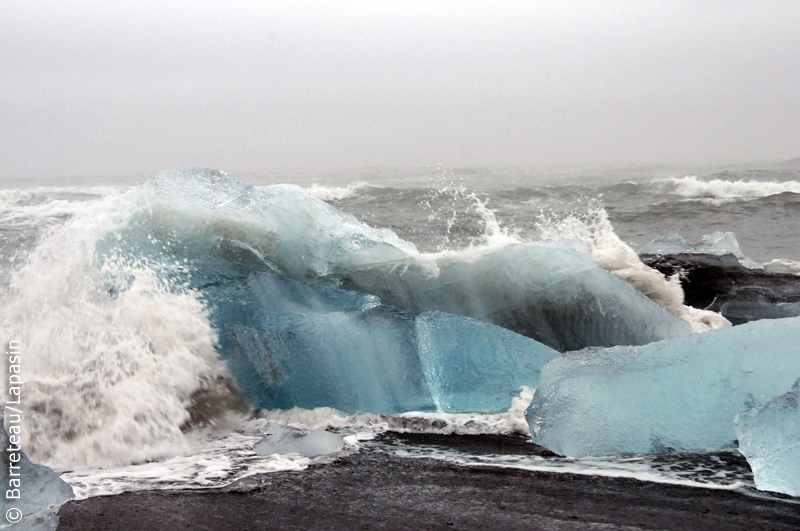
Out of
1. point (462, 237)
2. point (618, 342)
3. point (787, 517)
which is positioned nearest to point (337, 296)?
point (618, 342)

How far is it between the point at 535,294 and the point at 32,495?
206cm

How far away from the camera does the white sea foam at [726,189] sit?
11073 millimetres

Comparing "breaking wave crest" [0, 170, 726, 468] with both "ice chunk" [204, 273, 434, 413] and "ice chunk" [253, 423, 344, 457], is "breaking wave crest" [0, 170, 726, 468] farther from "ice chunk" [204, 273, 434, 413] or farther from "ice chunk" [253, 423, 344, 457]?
"ice chunk" [253, 423, 344, 457]

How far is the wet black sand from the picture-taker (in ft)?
4.89

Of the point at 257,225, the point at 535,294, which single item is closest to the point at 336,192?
the point at 257,225

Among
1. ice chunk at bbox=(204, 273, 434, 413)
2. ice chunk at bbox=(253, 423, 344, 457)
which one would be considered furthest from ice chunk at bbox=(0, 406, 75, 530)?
ice chunk at bbox=(204, 273, 434, 413)

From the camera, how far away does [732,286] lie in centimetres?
384

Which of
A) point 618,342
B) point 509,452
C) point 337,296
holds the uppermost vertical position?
point 337,296

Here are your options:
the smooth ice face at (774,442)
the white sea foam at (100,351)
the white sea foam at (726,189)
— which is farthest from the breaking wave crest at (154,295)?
the white sea foam at (726,189)

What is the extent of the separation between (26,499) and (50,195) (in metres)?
13.8

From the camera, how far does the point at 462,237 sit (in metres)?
6.16

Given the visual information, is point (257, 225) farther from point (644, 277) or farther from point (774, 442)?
point (774, 442)

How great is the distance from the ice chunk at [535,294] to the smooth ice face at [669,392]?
2.21 feet

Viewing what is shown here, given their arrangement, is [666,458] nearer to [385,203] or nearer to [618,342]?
[618,342]
